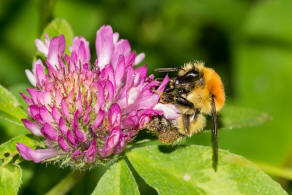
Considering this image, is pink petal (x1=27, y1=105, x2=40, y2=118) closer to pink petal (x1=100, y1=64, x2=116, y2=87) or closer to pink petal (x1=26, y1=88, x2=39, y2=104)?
pink petal (x1=26, y1=88, x2=39, y2=104)

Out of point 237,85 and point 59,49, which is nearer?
point 59,49

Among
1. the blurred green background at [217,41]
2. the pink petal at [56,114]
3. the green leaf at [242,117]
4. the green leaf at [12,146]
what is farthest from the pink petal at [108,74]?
the blurred green background at [217,41]

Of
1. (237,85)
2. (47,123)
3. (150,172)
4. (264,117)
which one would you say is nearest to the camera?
(47,123)

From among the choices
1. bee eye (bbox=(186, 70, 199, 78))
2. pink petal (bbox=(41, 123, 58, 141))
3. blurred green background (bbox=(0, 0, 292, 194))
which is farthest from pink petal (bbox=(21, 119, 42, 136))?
blurred green background (bbox=(0, 0, 292, 194))

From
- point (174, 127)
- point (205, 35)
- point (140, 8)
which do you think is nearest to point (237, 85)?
point (205, 35)

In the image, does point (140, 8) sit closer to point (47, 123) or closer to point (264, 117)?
point (264, 117)

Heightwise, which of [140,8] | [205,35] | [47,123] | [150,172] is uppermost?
[140,8]

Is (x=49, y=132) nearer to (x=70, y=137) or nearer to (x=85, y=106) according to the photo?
(x=70, y=137)

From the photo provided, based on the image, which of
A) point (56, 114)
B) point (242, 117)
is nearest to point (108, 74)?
point (56, 114)
